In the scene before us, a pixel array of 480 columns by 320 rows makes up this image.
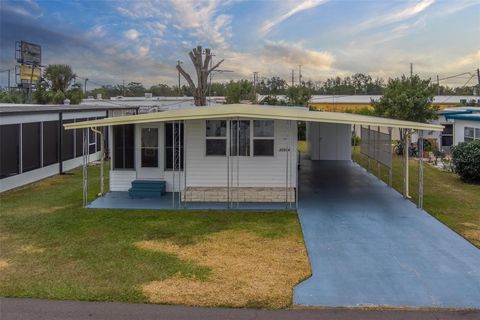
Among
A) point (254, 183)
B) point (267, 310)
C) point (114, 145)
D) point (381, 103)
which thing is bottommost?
point (267, 310)

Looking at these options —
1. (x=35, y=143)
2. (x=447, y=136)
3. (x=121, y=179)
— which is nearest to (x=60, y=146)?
(x=35, y=143)

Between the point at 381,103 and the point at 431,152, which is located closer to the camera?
the point at 431,152

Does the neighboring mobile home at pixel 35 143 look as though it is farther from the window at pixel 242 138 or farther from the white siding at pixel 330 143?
the white siding at pixel 330 143

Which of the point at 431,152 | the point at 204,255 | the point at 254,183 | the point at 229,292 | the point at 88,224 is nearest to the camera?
the point at 229,292

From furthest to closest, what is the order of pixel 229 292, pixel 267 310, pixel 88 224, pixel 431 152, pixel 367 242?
pixel 431 152 < pixel 88 224 < pixel 367 242 < pixel 229 292 < pixel 267 310

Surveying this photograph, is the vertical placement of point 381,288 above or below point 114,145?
below

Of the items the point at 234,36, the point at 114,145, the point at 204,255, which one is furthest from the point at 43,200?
the point at 234,36

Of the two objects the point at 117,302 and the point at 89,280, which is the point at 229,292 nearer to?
the point at 117,302

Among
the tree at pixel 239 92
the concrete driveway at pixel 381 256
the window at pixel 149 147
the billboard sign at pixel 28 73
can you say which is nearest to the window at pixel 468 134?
the concrete driveway at pixel 381 256

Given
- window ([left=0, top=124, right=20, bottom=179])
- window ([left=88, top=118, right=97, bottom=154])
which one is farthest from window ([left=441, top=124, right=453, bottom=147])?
window ([left=0, top=124, right=20, bottom=179])

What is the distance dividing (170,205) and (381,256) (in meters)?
5.87

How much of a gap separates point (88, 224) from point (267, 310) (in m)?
5.65

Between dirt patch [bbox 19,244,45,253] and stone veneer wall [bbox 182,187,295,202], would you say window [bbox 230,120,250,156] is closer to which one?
stone veneer wall [bbox 182,187,295,202]

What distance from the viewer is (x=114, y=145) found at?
14.2 metres
